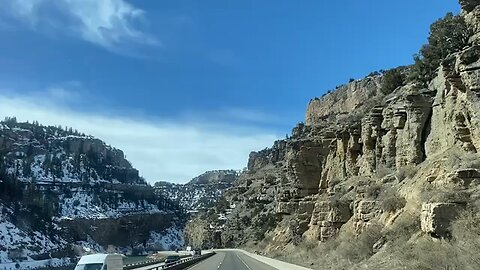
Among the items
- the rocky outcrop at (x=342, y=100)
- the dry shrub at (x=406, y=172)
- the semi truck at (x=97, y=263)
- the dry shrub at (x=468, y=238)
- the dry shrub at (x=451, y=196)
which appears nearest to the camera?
the dry shrub at (x=468, y=238)

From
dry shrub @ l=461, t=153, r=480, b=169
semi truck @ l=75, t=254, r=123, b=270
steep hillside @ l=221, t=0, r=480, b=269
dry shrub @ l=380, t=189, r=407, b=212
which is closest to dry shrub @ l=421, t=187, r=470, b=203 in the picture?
steep hillside @ l=221, t=0, r=480, b=269

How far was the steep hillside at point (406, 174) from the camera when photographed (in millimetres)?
20125

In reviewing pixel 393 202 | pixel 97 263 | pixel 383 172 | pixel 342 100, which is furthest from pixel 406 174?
pixel 342 100

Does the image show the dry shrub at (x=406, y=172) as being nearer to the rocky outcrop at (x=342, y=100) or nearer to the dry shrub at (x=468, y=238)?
the dry shrub at (x=468, y=238)

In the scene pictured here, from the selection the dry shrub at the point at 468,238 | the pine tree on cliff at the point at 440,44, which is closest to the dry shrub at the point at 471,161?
the dry shrub at the point at 468,238

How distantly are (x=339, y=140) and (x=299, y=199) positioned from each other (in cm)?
1107

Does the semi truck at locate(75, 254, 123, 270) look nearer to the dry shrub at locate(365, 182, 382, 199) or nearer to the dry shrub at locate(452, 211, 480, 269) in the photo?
the dry shrub at locate(452, 211, 480, 269)

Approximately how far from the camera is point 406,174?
105 feet

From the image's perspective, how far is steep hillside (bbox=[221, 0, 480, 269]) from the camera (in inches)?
792

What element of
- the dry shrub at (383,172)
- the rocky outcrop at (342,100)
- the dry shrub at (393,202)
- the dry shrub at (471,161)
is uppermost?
the rocky outcrop at (342,100)

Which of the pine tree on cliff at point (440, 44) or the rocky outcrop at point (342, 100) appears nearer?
the pine tree on cliff at point (440, 44)

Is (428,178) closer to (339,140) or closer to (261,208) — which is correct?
(339,140)

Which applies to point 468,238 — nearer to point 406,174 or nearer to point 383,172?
point 406,174

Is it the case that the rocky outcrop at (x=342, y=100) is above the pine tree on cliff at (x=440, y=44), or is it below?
above
